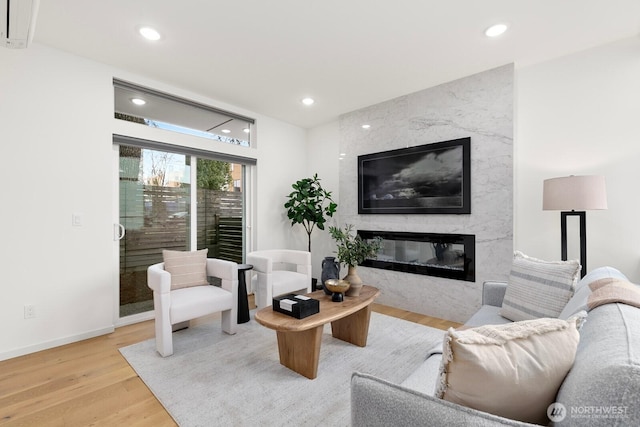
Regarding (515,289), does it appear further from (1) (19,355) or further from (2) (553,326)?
(1) (19,355)

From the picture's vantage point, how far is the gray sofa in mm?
612

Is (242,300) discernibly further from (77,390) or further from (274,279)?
(77,390)

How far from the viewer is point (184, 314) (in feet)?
8.31

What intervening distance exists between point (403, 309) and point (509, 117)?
2.51m

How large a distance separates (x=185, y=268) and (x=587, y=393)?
303 centimetres

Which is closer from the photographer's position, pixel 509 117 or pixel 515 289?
pixel 515 289

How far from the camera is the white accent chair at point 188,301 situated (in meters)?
2.45

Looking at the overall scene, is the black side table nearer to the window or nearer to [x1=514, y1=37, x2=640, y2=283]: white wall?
the window

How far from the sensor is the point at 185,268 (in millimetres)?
2969

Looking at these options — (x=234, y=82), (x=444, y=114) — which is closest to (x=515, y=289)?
(x=444, y=114)

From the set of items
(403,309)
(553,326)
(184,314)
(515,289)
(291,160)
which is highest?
(291,160)

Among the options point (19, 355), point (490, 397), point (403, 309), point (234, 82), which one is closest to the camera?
point (490, 397)

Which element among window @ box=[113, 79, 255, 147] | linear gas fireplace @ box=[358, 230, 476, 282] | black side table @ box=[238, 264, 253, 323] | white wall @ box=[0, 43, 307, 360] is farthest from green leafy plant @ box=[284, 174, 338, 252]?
white wall @ box=[0, 43, 307, 360]

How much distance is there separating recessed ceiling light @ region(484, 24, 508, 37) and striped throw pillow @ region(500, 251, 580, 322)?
1861 millimetres
